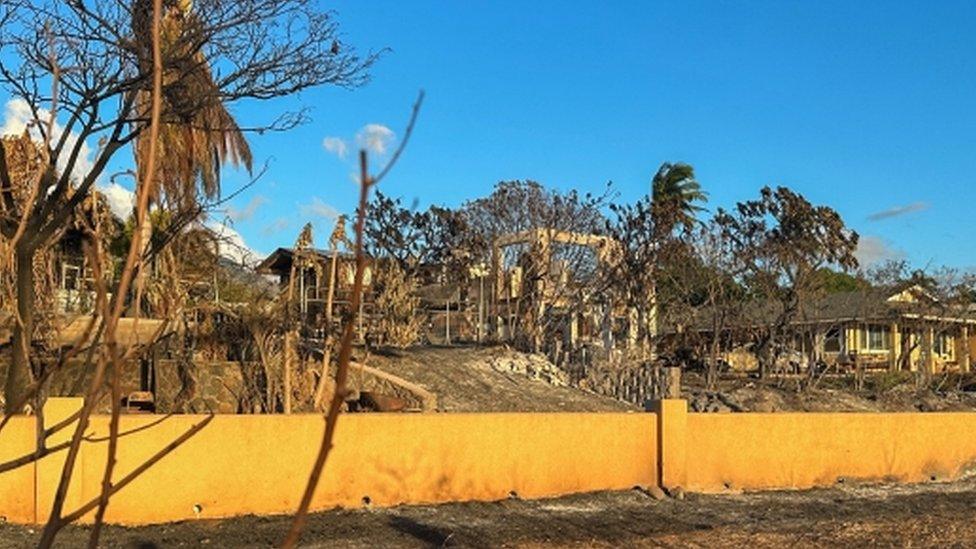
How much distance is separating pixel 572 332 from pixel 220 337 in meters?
11.4

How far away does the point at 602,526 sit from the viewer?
1244 cm

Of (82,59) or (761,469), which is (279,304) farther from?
(761,469)

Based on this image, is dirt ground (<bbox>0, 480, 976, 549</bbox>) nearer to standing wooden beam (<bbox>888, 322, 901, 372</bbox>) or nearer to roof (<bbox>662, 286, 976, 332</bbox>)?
roof (<bbox>662, 286, 976, 332</bbox>)

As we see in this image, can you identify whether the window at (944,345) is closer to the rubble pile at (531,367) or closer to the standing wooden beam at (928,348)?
the standing wooden beam at (928,348)

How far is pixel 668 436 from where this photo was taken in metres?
15.1

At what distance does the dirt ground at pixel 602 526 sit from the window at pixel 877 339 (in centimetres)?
2866

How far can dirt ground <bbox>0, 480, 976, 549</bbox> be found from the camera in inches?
436

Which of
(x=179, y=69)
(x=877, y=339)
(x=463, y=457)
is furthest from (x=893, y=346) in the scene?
(x=179, y=69)

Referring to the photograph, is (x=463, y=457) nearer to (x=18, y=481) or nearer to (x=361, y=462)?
(x=361, y=462)

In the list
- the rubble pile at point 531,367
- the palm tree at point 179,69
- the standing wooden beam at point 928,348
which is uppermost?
the palm tree at point 179,69

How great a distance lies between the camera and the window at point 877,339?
42.9m

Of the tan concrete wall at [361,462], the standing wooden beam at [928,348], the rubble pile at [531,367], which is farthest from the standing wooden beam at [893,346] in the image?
the tan concrete wall at [361,462]

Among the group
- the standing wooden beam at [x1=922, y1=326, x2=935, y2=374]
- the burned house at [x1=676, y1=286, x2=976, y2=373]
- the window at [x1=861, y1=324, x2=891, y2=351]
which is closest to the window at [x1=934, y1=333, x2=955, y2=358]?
the burned house at [x1=676, y1=286, x2=976, y2=373]

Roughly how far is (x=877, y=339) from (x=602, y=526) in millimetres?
34010
